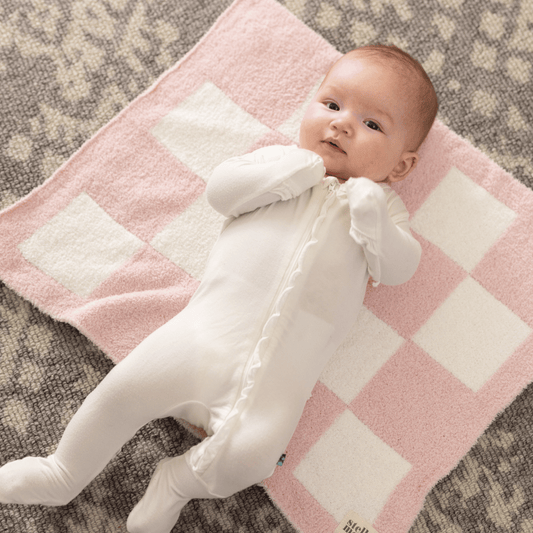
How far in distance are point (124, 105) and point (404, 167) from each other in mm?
670

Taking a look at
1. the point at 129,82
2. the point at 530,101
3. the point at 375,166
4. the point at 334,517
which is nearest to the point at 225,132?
the point at 129,82

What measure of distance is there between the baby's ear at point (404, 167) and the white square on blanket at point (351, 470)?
521 mm

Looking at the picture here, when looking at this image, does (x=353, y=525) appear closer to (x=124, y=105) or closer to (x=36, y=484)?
(x=36, y=484)

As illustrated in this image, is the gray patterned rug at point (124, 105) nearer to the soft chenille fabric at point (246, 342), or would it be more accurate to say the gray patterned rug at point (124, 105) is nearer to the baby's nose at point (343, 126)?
the soft chenille fabric at point (246, 342)

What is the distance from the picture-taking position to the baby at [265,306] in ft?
2.97

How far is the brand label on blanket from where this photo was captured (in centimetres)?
105

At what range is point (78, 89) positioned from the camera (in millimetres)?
1235

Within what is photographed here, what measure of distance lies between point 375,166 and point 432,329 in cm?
39

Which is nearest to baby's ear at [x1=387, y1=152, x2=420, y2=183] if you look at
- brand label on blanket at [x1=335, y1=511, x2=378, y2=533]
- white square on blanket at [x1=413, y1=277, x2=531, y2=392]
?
white square on blanket at [x1=413, y1=277, x2=531, y2=392]

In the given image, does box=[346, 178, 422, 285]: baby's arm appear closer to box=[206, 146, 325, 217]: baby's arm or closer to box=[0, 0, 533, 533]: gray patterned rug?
box=[206, 146, 325, 217]: baby's arm

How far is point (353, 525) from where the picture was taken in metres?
1.06

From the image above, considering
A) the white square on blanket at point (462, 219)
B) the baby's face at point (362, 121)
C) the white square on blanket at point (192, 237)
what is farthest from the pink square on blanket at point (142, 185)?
the white square on blanket at point (462, 219)

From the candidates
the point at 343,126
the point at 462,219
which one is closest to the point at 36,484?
the point at 343,126

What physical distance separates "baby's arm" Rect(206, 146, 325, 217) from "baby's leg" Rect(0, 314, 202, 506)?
0.28 meters
